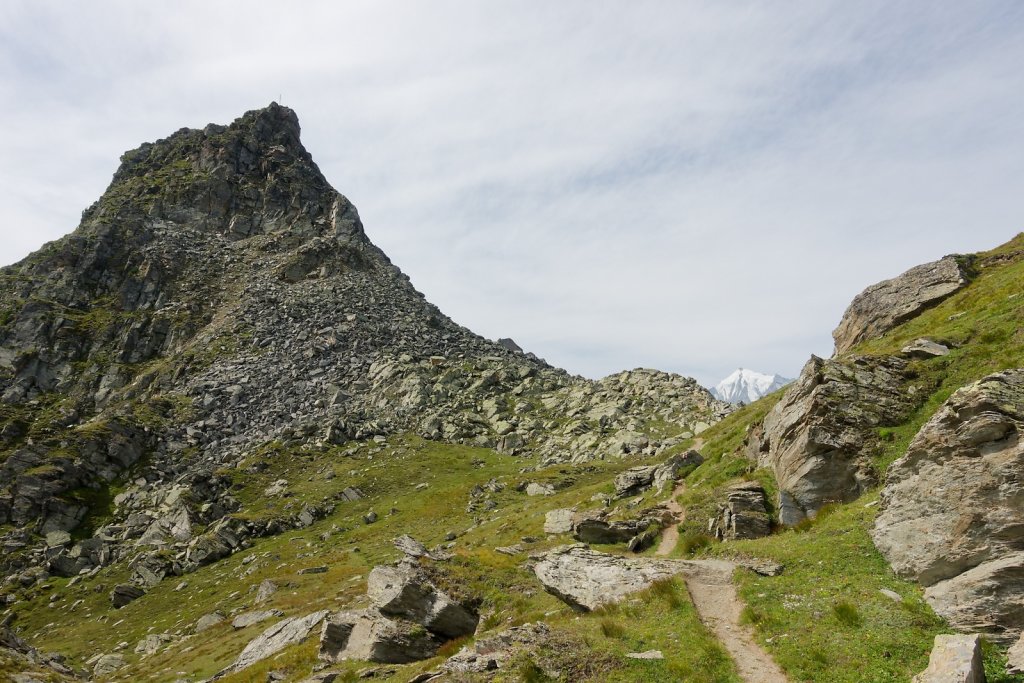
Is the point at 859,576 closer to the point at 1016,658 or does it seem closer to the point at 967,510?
the point at 967,510

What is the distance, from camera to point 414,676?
19.5 m

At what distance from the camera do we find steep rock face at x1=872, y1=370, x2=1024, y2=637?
14766mm

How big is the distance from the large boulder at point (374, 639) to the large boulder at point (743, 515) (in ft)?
50.6

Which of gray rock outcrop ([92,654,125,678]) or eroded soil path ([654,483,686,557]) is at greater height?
eroded soil path ([654,483,686,557])

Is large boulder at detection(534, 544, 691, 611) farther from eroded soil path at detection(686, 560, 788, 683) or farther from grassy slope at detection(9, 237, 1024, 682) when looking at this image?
eroded soil path at detection(686, 560, 788, 683)

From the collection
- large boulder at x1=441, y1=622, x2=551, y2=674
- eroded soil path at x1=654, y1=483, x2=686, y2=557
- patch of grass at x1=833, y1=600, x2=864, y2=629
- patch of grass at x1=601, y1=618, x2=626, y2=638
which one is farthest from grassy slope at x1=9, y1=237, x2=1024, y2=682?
eroded soil path at x1=654, y1=483, x2=686, y2=557

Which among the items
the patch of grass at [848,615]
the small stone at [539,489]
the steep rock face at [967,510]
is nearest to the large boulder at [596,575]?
the patch of grass at [848,615]

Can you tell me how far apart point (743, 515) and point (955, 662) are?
14759 mm

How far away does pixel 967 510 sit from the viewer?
54.6ft

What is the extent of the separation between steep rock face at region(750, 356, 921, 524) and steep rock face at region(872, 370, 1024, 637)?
564 centimetres

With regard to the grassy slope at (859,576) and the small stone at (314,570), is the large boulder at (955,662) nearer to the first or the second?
the grassy slope at (859,576)

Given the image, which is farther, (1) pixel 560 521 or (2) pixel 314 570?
(2) pixel 314 570

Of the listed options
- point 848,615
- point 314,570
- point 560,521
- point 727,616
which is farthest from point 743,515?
point 314,570

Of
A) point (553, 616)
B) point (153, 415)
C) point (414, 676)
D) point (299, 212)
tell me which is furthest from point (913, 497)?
point (299, 212)
